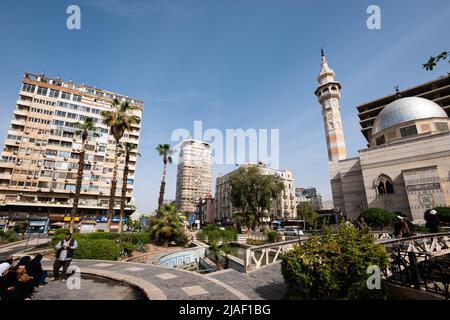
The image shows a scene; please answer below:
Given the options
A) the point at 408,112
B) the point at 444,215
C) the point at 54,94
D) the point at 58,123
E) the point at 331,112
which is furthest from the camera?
the point at 54,94

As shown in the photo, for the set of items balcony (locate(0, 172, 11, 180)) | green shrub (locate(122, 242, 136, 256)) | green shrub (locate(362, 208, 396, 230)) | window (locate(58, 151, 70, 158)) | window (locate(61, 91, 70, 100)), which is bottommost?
green shrub (locate(122, 242, 136, 256))

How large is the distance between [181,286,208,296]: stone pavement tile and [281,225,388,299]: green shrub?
248cm

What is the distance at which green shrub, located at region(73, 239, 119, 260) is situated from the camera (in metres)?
13.0

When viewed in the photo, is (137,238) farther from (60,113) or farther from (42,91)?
(42,91)

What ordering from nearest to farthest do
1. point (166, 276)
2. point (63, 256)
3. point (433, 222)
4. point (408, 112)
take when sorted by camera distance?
point (63, 256) < point (166, 276) < point (433, 222) < point (408, 112)

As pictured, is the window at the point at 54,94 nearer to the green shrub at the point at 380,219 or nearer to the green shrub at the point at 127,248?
the green shrub at the point at 127,248

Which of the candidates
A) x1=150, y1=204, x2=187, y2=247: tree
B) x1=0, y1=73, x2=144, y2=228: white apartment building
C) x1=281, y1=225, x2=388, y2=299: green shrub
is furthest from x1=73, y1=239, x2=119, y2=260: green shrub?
x1=0, y1=73, x2=144, y2=228: white apartment building

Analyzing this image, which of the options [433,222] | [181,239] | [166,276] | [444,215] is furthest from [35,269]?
[444,215]

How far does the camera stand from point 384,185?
3544 centimetres

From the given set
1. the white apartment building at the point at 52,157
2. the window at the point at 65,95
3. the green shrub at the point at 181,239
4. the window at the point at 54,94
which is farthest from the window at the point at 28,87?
the green shrub at the point at 181,239

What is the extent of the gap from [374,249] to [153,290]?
6.09 meters

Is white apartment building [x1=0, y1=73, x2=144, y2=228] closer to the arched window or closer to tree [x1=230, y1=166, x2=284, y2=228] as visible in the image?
tree [x1=230, y1=166, x2=284, y2=228]

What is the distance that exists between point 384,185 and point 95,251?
40632 mm

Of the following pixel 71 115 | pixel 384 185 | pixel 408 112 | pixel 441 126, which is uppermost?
pixel 71 115
